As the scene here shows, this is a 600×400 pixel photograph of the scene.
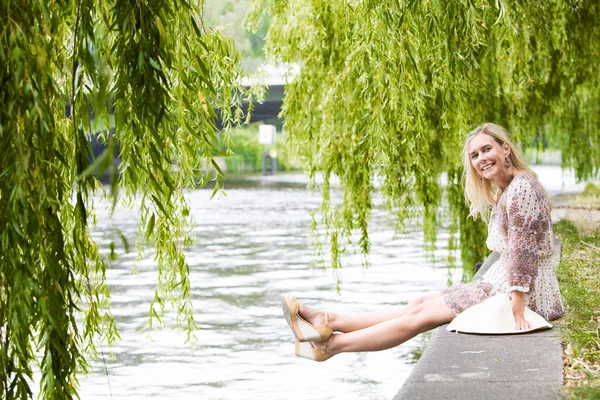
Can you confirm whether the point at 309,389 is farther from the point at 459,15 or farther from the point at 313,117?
the point at 459,15

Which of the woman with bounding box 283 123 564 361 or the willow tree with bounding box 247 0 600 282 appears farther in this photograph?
the willow tree with bounding box 247 0 600 282

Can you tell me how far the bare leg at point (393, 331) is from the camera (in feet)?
15.1

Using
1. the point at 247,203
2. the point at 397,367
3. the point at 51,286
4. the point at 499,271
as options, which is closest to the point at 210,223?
the point at 247,203

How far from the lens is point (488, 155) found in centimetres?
474

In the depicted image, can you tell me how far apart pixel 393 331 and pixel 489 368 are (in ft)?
2.63

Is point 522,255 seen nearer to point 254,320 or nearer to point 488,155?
point 488,155

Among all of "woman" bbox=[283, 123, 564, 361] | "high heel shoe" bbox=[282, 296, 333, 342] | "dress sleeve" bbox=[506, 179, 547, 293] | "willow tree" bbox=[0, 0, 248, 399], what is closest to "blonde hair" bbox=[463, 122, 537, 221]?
"woman" bbox=[283, 123, 564, 361]

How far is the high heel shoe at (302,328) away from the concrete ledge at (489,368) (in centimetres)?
53

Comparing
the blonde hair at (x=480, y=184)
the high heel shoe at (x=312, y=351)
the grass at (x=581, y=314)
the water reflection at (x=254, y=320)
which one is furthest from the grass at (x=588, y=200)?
the high heel shoe at (x=312, y=351)

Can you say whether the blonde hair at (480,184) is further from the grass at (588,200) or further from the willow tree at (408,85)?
the grass at (588,200)

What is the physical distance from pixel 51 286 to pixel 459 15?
7.54 ft

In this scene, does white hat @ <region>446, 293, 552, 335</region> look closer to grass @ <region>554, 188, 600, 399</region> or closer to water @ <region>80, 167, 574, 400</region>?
grass @ <region>554, 188, 600, 399</region>

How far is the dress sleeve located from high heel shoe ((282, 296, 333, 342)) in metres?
0.91

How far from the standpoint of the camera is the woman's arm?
4.43 metres
